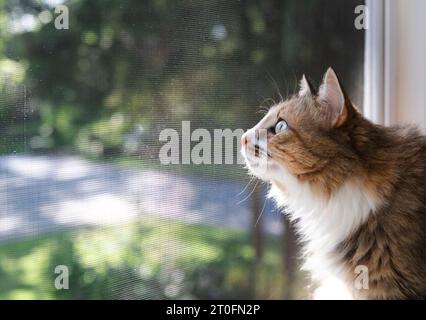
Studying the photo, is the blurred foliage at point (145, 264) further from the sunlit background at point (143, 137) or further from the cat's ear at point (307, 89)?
the cat's ear at point (307, 89)

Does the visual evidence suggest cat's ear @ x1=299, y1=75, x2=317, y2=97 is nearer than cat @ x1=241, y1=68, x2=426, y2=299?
No

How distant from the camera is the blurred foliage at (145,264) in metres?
1.18

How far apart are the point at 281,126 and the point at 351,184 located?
21cm

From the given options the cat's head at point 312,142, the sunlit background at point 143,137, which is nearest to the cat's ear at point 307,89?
the cat's head at point 312,142

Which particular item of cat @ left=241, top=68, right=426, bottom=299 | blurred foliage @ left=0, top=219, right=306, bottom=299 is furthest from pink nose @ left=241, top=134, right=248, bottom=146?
blurred foliage @ left=0, top=219, right=306, bottom=299

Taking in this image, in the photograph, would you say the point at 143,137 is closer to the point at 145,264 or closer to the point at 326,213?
the point at 145,264

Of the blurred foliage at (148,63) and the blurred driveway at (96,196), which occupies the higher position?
the blurred foliage at (148,63)

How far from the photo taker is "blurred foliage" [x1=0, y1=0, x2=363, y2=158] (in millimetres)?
1139

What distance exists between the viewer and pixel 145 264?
1275 millimetres

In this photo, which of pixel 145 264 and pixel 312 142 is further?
pixel 145 264

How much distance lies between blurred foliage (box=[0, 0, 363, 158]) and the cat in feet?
0.55

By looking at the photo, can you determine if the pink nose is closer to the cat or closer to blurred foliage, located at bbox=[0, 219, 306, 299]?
the cat

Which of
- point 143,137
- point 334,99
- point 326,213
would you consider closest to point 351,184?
point 326,213
